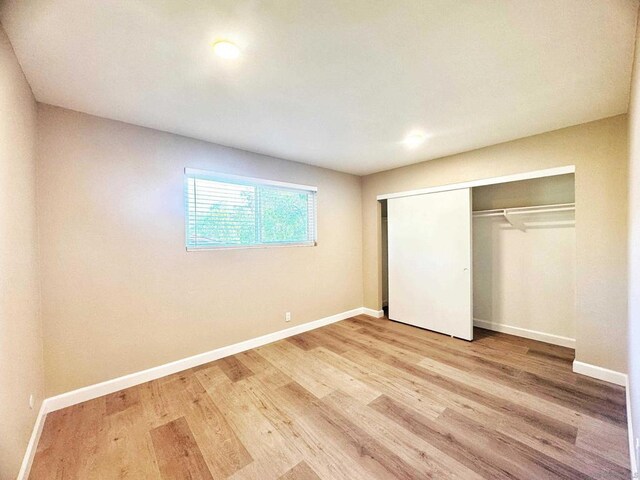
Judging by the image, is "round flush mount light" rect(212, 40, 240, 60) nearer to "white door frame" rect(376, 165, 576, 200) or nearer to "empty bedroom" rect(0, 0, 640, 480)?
"empty bedroom" rect(0, 0, 640, 480)

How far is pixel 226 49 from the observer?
144 centimetres

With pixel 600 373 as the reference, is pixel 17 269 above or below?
above

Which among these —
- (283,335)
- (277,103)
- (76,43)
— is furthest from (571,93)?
(283,335)

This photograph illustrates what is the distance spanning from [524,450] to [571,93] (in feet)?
8.28

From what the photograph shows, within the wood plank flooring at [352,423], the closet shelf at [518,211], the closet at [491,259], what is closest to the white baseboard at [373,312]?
the closet at [491,259]

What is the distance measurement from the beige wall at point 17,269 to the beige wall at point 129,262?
0.52 ft

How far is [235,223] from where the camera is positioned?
305cm

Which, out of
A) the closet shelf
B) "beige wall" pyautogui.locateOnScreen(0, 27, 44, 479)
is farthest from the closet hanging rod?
"beige wall" pyautogui.locateOnScreen(0, 27, 44, 479)

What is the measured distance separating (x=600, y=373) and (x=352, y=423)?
2395mm

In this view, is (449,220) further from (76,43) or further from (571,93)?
(76,43)

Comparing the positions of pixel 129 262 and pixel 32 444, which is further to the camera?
pixel 129 262

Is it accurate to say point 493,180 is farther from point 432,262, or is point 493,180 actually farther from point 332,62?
point 332,62

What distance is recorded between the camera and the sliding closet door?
3.33 meters

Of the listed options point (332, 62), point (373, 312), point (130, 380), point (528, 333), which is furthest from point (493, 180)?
point (130, 380)
